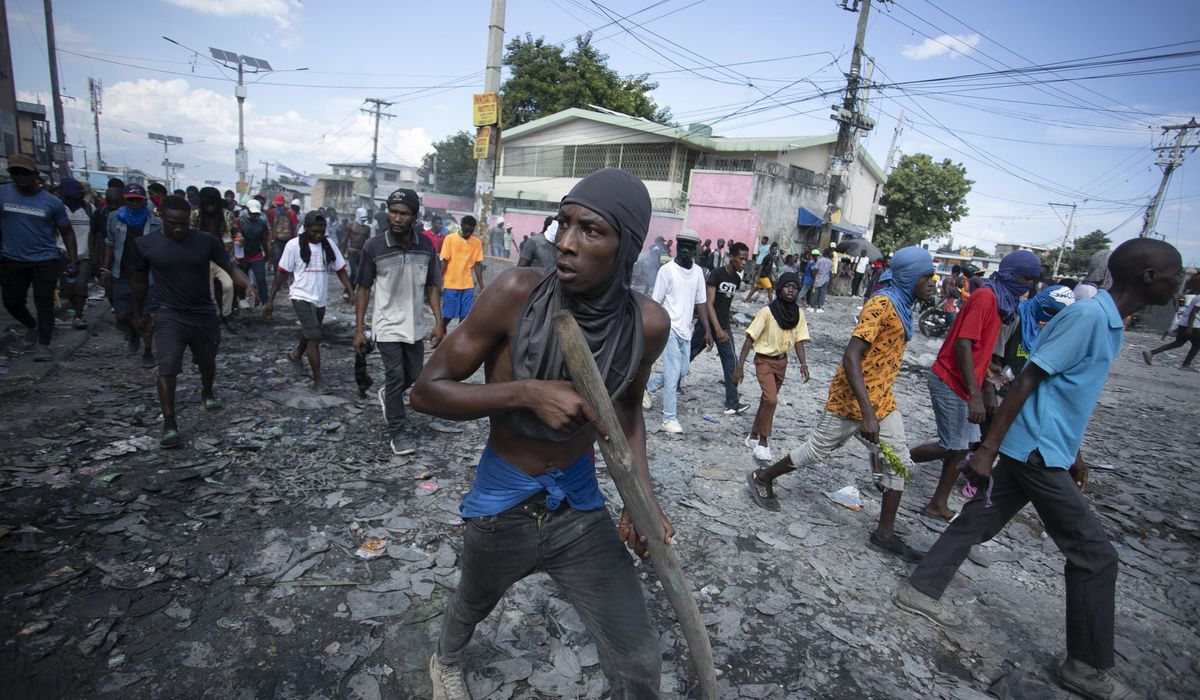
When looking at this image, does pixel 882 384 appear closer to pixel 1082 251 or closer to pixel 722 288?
pixel 722 288

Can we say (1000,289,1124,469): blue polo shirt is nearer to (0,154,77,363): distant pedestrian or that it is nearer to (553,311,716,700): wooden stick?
(553,311,716,700): wooden stick

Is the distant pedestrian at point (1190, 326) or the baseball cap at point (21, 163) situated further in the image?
the distant pedestrian at point (1190, 326)

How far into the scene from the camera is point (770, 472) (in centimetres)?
428

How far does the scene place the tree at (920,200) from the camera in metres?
32.0

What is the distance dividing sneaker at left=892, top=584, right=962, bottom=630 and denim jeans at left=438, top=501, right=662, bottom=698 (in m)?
2.17

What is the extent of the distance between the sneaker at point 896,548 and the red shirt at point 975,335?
118 centimetres

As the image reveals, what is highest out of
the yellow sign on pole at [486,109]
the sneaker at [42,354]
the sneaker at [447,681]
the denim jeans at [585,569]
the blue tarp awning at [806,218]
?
the yellow sign on pole at [486,109]

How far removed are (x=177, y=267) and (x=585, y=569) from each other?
440 centimetres

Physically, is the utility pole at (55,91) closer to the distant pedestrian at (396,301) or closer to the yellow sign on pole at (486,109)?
the yellow sign on pole at (486,109)

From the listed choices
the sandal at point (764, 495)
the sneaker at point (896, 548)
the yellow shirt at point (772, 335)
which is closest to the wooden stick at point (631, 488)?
the sneaker at point (896, 548)

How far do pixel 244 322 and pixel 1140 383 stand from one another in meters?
16.5

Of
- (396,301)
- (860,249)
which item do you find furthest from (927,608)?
(860,249)

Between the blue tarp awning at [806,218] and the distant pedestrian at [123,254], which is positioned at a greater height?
the blue tarp awning at [806,218]

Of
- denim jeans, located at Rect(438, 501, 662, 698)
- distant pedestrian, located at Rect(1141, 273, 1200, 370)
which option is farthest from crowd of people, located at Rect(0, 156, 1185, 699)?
distant pedestrian, located at Rect(1141, 273, 1200, 370)
